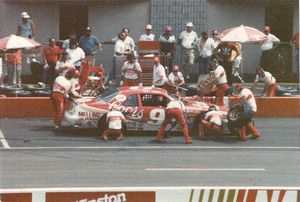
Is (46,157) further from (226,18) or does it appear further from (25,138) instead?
(226,18)

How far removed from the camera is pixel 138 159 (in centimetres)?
1850

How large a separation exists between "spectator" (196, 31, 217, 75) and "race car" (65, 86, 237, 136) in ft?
14.8

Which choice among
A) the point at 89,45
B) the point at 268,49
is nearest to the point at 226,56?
the point at 268,49

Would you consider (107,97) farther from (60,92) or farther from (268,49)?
(268,49)

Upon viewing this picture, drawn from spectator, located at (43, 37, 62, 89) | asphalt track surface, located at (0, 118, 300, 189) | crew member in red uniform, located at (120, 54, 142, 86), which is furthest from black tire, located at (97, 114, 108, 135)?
spectator, located at (43, 37, 62, 89)

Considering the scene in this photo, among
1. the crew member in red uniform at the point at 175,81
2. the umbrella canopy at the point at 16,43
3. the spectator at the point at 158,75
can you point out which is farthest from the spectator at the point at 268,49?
the umbrella canopy at the point at 16,43

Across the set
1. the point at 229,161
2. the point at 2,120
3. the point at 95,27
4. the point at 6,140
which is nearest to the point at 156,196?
the point at 229,161

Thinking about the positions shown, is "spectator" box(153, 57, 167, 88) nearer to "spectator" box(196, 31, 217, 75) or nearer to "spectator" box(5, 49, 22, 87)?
"spectator" box(196, 31, 217, 75)

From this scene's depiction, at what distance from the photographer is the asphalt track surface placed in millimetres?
15992

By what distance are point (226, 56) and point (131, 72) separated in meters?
3.13

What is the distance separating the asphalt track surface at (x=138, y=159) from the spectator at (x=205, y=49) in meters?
3.10

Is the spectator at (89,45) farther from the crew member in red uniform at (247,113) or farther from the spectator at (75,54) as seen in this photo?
the crew member in red uniform at (247,113)

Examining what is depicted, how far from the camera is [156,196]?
349 inches

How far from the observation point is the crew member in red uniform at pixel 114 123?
20.8 metres
